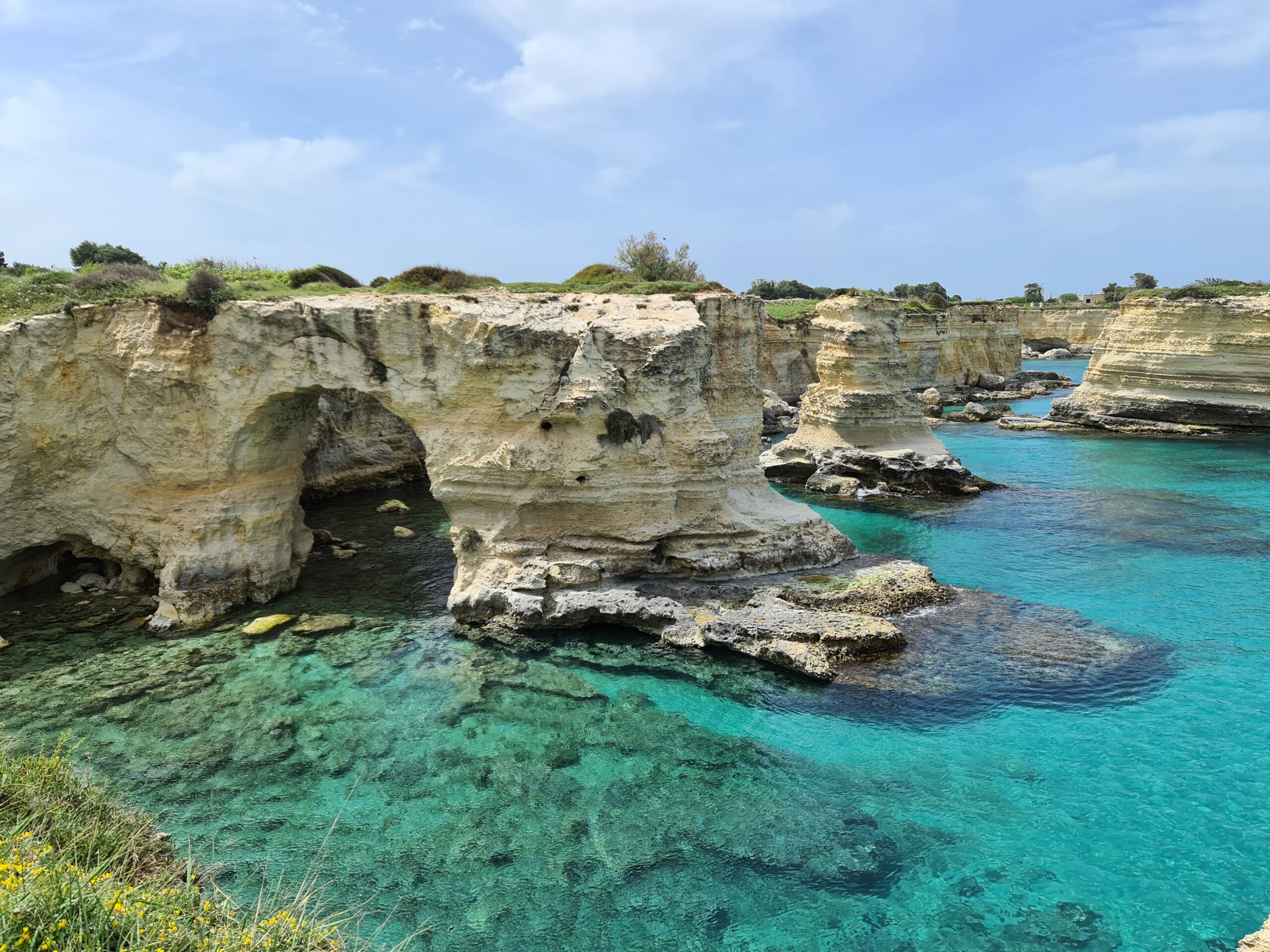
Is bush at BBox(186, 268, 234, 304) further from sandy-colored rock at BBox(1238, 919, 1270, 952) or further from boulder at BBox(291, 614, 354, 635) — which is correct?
sandy-colored rock at BBox(1238, 919, 1270, 952)

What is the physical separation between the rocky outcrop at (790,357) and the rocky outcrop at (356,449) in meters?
27.8

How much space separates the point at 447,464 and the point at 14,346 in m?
8.66

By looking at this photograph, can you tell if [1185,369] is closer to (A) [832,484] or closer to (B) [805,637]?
(A) [832,484]

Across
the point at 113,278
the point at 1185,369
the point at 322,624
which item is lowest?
the point at 322,624

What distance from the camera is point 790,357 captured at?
50.2 meters

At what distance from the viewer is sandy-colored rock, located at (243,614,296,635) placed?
14.2 meters

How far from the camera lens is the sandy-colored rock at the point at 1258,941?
6469 mm

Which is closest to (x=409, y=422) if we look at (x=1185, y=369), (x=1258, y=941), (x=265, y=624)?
(x=265, y=624)

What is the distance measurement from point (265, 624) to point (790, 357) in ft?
137

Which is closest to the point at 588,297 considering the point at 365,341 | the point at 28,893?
the point at 365,341

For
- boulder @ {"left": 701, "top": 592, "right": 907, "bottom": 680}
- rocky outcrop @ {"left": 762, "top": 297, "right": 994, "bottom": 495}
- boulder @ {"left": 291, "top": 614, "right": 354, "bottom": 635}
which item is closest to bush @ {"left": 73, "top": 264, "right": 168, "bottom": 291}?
boulder @ {"left": 291, "top": 614, "right": 354, "bottom": 635}

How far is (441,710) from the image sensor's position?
11500 millimetres

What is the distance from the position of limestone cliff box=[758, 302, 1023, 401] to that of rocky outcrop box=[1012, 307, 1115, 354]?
26668mm

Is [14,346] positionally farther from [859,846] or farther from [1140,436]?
[1140,436]
